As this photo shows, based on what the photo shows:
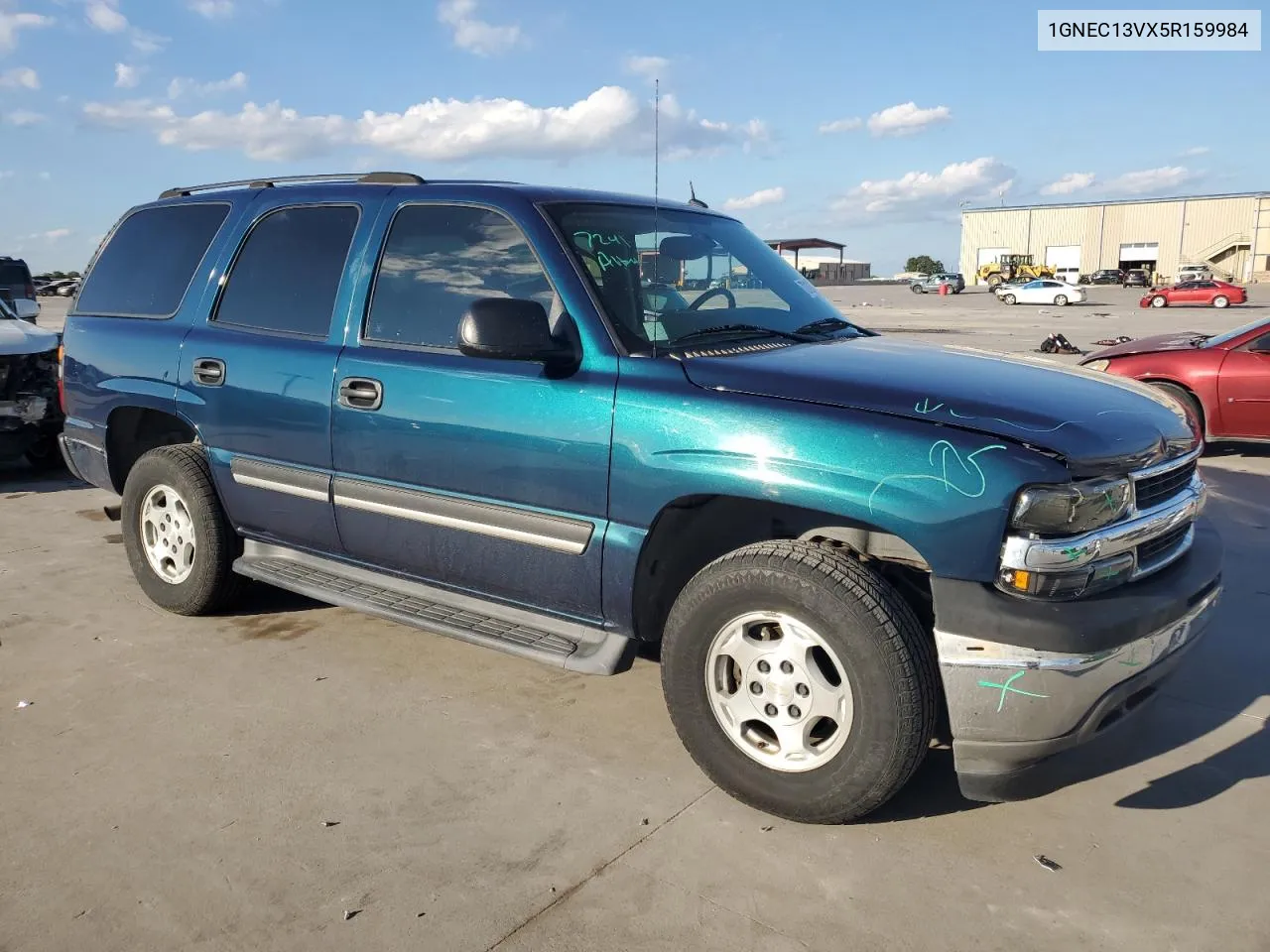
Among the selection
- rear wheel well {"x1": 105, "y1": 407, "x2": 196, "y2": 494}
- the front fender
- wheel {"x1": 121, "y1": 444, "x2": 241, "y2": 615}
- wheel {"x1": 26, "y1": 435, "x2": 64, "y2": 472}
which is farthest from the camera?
wheel {"x1": 26, "y1": 435, "x2": 64, "y2": 472}

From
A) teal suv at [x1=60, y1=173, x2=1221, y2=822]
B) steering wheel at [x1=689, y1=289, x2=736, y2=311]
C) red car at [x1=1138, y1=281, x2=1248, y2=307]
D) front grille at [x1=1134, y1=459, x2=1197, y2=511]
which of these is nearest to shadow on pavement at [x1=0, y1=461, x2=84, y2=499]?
teal suv at [x1=60, y1=173, x2=1221, y2=822]

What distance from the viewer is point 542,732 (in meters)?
3.56

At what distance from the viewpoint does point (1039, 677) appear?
2564 millimetres

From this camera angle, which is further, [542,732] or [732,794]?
[542,732]

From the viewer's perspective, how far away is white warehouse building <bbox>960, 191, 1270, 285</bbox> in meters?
70.8

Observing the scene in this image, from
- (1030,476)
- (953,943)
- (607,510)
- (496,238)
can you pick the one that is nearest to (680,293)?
(496,238)

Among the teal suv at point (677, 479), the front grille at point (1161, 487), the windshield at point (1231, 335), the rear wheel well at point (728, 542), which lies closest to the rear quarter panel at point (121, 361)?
the teal suv at point (677, 479)

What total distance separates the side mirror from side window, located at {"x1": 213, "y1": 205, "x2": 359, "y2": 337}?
1095 mm

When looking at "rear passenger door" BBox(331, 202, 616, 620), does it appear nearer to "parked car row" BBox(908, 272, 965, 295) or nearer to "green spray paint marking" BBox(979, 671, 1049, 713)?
"green spray paint marking" BBox(979, 671, 1049, 713)

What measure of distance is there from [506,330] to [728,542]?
105 centimetres

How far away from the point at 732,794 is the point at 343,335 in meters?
2.27

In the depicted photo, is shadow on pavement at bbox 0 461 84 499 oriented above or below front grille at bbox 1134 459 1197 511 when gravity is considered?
below

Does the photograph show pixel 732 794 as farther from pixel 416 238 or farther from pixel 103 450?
pixel 103 450

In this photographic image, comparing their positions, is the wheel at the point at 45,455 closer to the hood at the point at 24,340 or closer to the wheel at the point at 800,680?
the hood at the point at 24,340
